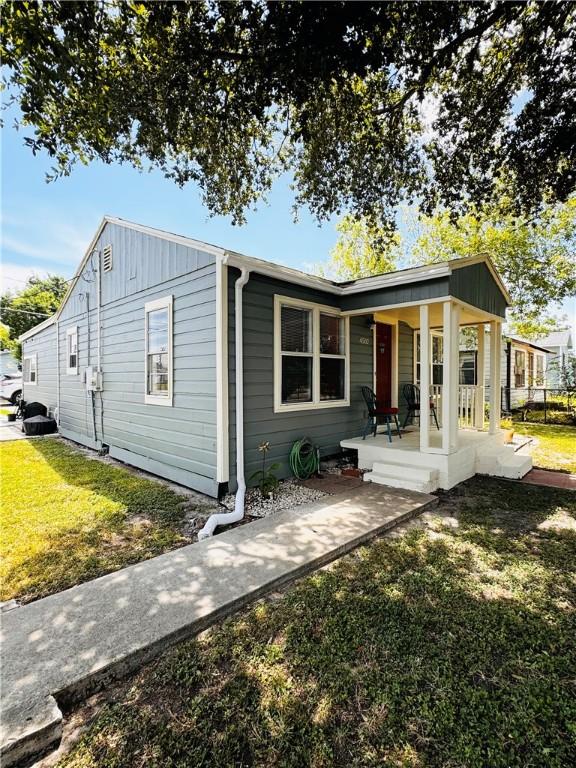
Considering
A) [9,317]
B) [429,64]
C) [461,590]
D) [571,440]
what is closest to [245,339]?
[461,590]

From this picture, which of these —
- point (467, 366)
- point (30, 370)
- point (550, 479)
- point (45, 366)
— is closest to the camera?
point (550, 479)

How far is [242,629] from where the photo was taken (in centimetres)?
228

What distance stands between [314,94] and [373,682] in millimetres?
6025

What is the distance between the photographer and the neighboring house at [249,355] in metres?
4.66

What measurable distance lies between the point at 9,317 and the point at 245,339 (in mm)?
29881

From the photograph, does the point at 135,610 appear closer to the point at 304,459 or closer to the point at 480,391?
the point at 304,459

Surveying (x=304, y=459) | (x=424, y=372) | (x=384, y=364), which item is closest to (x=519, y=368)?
(x=384, y=364)

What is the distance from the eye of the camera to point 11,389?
717 inches

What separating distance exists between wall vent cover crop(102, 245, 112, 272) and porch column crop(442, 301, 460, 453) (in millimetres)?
6318

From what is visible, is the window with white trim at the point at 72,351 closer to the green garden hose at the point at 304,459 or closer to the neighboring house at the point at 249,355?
the neighboring house at the point at 249,355

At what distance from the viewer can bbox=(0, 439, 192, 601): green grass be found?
296 cm

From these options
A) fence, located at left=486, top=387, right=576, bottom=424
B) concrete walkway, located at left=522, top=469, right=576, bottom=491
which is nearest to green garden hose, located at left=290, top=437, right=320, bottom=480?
concrete walkway, located at left=522, top=469, right=576, bottom=491

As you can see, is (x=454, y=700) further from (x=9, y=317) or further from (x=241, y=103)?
(x=9, y=317)

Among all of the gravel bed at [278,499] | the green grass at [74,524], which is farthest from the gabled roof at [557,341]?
the green grass at [74,524]
